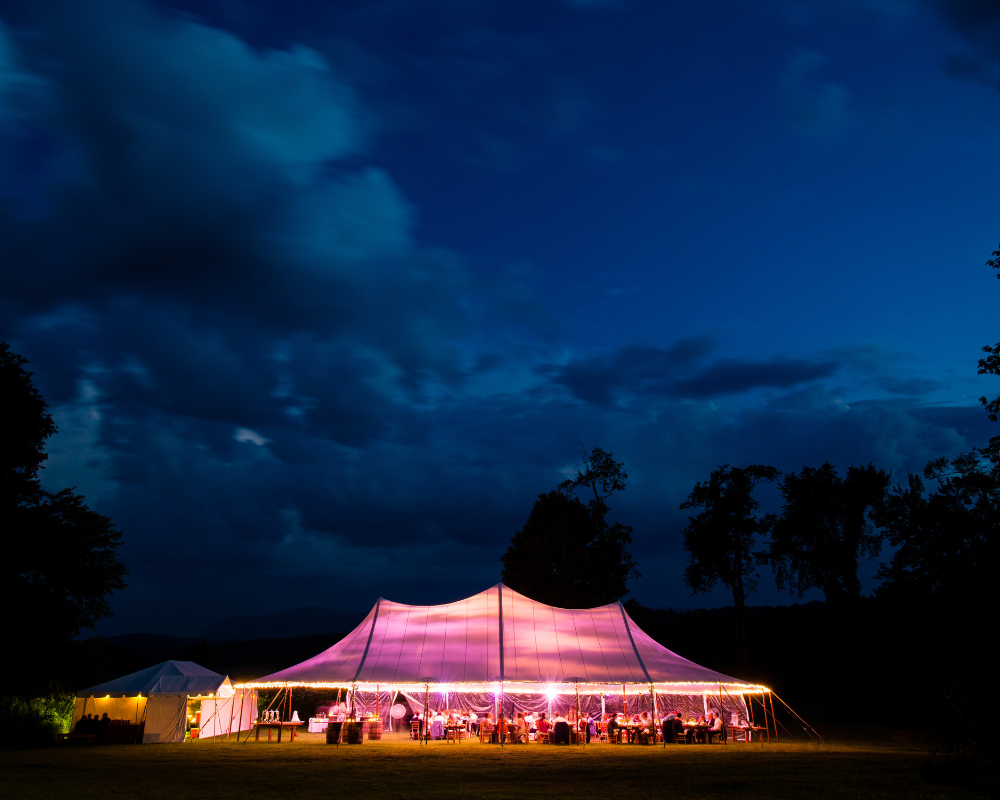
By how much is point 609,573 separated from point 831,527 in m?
9.32

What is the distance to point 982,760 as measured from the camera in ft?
41.4

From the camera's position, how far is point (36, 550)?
19.5 metres

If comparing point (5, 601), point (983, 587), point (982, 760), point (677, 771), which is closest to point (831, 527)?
point (983, 587)

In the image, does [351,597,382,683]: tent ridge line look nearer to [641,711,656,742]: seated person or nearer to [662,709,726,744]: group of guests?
[641,711,656,742]: seated person

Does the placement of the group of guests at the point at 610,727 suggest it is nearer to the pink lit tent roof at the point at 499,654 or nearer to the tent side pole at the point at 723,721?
the tent side pole at the point at 723,721

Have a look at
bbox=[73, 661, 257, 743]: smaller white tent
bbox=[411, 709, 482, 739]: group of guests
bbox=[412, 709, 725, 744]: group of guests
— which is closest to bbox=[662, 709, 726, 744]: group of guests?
bbox=[412, 709, 725, 744]: group of guests

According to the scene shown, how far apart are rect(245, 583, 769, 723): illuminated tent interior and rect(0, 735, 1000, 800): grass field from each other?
1407 millimetres

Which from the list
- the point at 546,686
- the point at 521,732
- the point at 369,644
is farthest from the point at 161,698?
the point at 546,686

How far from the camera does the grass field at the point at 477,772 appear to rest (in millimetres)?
9180

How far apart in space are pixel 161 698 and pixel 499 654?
10.2 meters

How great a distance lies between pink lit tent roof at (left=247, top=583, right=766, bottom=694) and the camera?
17641mm

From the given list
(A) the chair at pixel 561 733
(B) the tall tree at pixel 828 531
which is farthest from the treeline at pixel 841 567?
(A) the chair at pixel 561 733

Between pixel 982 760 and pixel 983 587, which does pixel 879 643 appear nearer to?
pixel 983 587

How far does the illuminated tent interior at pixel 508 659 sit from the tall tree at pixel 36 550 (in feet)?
21.1
